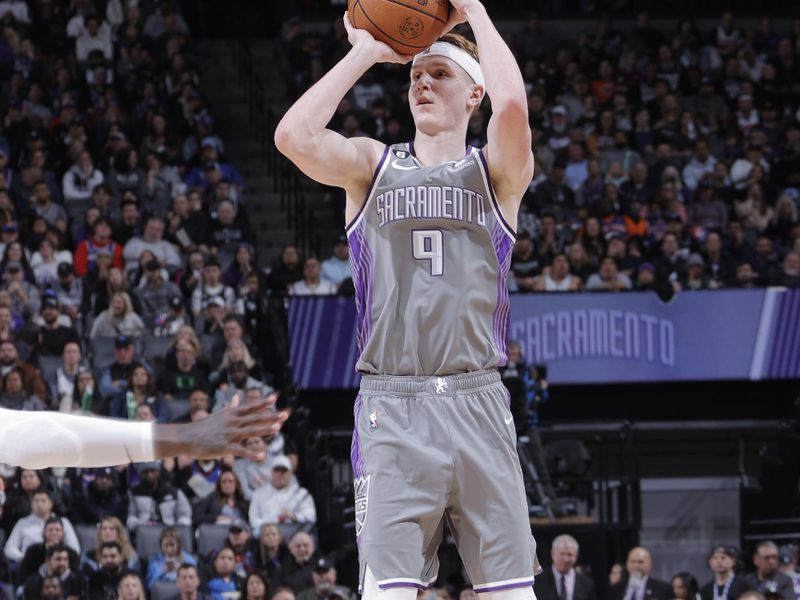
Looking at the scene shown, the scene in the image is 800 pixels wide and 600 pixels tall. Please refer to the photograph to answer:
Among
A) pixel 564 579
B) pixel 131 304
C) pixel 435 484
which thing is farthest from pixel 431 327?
pixel 131 304

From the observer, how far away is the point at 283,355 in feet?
49.3

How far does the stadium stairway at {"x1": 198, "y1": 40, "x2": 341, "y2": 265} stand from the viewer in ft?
61.9

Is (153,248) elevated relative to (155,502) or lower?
elevated

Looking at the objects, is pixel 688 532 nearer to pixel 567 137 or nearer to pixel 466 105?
pixel 567 137

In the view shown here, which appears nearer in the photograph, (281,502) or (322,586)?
(322,586)

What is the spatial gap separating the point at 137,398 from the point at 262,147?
7794mm

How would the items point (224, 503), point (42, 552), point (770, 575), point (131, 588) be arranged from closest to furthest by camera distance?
point (131, 588), point (42, 552), point (770, 575), point (224, 503)

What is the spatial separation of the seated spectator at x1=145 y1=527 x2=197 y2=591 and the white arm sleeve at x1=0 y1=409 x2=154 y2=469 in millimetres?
8033

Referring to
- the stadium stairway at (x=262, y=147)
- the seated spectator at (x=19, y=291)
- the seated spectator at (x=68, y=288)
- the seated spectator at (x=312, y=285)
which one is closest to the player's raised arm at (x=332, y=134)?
the seated spectator at (x=19, y=291)

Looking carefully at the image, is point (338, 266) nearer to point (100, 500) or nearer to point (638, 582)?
point (100, 500)

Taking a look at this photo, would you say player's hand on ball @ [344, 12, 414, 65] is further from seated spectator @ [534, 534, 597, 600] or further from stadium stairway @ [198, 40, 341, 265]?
stadium stairway @ [198, 40, 341, 265]

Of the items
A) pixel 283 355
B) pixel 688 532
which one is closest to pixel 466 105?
pixel 283 355

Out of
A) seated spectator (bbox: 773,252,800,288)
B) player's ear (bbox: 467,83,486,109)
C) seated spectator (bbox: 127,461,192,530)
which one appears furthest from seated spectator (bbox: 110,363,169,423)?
player's ear (bbox: 467,83,486,109)

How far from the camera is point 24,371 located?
13398 mm
